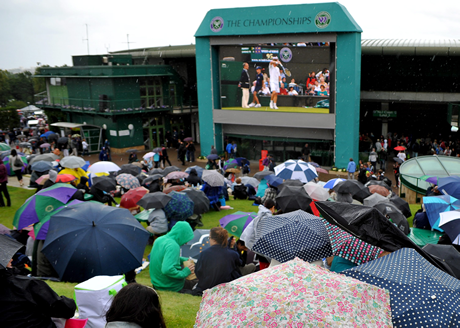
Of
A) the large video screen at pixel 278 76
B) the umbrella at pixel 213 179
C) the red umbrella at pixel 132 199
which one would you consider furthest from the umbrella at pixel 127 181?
the large video screen at pixel 278 76

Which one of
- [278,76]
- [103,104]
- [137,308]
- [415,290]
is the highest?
[278,76]

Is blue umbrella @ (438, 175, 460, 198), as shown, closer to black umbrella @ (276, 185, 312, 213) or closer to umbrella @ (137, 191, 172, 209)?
black umbrella @ (276, 185, 312, 213)

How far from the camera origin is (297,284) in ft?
10.7

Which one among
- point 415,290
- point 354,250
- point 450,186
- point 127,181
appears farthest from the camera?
point 127,181

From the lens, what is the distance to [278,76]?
86.0ft

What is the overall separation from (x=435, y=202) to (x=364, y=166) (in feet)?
30.5

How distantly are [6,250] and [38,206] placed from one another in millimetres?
4427

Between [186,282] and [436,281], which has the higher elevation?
[436,281]

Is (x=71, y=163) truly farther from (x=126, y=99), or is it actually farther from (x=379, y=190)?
(x=126, y=99)

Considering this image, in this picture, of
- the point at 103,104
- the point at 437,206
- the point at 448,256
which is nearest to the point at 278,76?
the point at 103,104

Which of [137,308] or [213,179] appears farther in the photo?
[213,179]

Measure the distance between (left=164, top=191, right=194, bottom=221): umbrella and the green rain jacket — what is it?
9.99 feet

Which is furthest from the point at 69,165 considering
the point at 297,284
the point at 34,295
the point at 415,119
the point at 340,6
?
the point at 415,119

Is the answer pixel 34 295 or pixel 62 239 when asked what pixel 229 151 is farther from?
pixel 34 295
